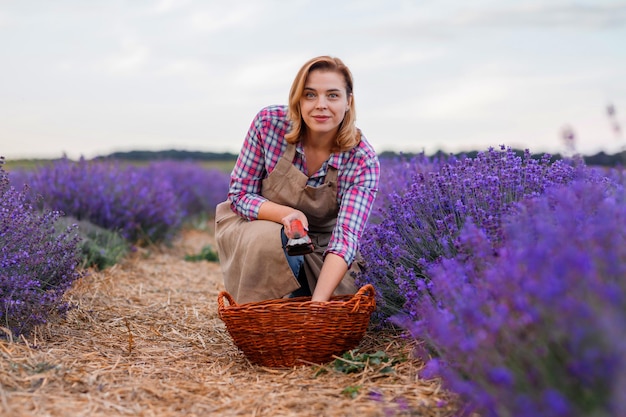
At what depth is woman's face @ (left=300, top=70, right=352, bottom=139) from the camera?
3094mm

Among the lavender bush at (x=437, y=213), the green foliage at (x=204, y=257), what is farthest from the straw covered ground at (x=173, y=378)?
the green foliage at (x=204, y=257)

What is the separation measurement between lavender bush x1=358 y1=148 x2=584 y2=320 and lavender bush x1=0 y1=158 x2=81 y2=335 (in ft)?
5.19

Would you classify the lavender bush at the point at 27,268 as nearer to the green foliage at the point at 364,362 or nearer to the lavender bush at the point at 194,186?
the green foliage at the point at 364,362

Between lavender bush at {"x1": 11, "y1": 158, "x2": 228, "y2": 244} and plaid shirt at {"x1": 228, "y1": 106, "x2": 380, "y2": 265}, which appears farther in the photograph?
lavender bush at {"x1": 11, "y1": 158, "x2": 228, "y2": 244}

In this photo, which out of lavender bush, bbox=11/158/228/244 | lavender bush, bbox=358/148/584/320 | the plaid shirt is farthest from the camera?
lavender bush, bbox=11/158/228/244

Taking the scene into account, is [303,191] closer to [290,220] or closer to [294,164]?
[294,164]

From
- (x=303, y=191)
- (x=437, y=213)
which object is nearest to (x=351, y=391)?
(x=437, y=213)

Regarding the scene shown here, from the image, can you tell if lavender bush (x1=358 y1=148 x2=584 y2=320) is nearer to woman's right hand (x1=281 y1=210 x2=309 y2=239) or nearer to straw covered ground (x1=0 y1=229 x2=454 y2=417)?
straw covered ground (x1=0 y1=229 x2=454 y2=417)

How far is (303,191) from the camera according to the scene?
3273mm

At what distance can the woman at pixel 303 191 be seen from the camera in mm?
3064

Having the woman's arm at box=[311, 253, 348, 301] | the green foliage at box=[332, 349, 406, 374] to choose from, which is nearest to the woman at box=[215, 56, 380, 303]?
the woman's arm at box=[311, 253, 348, 301]

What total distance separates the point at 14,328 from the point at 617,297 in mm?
2653

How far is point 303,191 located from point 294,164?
153 mm

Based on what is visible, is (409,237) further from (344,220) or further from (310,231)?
(310,231)
